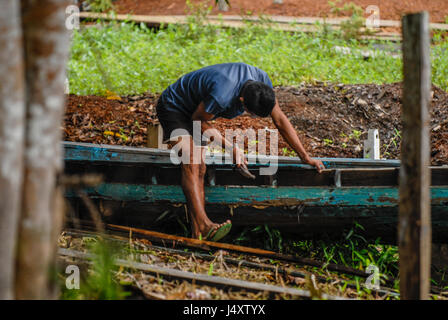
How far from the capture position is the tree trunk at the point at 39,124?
67.9 inches

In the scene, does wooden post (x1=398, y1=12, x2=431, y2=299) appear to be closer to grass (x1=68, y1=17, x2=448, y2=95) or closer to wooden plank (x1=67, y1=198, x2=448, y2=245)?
wooden plank (x1=67, y1=198, x2=448, y2=245)

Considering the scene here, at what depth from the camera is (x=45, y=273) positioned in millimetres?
1791

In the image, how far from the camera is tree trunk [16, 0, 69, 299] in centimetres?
172

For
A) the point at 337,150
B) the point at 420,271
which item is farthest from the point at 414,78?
the point at 337,150

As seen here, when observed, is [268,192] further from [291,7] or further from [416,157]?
[291,7]

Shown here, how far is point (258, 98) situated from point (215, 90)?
0.33 meters

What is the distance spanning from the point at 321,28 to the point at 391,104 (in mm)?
4092

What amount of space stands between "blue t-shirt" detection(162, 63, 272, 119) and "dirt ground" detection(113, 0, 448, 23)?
815 cm

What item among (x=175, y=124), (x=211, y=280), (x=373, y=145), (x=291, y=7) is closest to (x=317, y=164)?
(x=175, y=124)

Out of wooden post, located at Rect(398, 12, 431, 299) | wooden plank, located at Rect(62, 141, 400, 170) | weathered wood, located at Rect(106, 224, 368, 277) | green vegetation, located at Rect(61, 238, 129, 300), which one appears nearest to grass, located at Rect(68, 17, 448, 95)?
wooden plank, located at Rect(62, 141, 400, 170)

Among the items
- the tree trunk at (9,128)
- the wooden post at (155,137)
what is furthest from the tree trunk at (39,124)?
the wooden post at (155,137)

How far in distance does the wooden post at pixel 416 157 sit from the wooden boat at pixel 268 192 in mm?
1509

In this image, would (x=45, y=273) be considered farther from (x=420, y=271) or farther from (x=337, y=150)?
(x=337, y=150)

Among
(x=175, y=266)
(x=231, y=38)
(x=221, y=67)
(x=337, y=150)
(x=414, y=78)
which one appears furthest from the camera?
(x=231, y=38)
